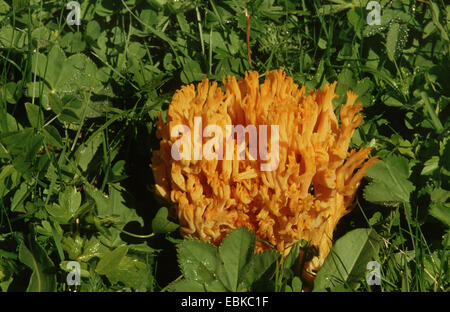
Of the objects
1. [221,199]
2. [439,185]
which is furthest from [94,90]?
[439,185]

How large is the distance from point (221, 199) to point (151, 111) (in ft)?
2.71

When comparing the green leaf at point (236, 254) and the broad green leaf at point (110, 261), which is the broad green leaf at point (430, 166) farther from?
the broad green leaf at point (110, 261)

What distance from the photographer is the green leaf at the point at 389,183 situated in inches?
111

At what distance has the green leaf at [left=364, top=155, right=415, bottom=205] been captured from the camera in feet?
9.27

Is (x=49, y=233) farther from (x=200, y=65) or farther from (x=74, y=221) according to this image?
(x=200, y=65)

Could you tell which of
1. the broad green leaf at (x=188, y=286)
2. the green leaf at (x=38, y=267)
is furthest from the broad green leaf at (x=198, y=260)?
the green leaf at (x=38, y=267)

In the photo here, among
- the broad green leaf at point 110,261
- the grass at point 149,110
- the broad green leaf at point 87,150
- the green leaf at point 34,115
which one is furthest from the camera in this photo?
the broad green leaf at point 87,150

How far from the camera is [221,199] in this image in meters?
2.54

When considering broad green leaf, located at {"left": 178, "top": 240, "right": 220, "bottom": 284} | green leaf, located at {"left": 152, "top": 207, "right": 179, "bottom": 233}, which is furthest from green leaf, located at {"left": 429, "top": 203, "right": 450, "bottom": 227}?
green leaf, located at {"left": 152, "top": 207, "right": 179, "bottom": 233}

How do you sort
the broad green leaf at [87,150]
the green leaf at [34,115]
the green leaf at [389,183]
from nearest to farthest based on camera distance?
the green leaf at [389,183] < the green leaf at [34,115] < the broad green leaf at [87,150]

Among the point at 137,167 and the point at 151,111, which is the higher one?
the point at 151,111

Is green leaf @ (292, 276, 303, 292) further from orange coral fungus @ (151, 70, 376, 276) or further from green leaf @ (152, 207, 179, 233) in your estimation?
green leaf @ (152, 207, 179, 233)

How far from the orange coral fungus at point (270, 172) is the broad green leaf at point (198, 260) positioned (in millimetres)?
97

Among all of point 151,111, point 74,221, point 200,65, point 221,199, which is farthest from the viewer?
point 200,65
